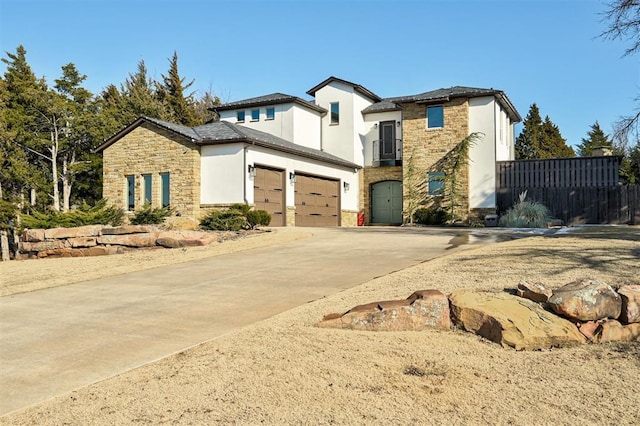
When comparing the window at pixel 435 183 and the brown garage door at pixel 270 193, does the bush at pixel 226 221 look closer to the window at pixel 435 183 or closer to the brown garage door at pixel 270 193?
the brown garage door at pixel 270 193

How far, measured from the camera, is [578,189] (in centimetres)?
2256

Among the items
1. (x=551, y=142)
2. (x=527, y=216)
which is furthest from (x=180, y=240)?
(x=551, y=142)

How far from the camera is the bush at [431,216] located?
2411cm

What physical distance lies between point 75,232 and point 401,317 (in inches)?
497

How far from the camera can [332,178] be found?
25531mm

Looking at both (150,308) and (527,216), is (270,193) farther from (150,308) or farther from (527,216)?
(150,308)

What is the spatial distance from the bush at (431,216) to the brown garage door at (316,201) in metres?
4.10

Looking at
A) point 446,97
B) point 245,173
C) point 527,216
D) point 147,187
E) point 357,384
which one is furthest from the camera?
point 446,97

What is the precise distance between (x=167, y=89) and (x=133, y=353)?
39484 mm

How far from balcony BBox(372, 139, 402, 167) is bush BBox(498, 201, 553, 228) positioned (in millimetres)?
6793

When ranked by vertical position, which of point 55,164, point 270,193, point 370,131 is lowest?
point 270,193

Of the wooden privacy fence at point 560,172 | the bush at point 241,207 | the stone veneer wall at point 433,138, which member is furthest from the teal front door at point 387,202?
the bush at point 241,207

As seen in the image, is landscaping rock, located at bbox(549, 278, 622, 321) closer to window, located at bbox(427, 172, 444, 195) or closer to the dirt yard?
the dirt yard

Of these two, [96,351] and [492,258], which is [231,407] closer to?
[96,351]
